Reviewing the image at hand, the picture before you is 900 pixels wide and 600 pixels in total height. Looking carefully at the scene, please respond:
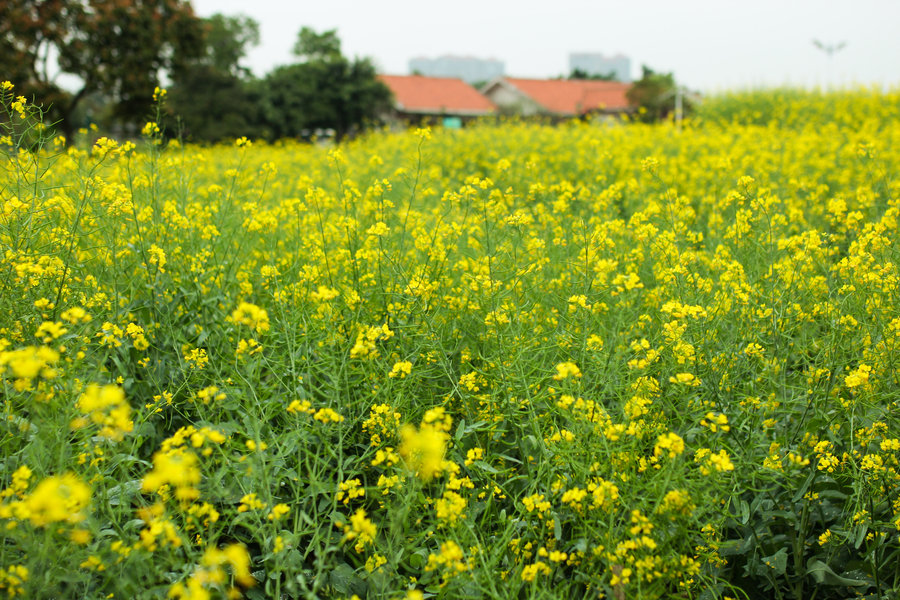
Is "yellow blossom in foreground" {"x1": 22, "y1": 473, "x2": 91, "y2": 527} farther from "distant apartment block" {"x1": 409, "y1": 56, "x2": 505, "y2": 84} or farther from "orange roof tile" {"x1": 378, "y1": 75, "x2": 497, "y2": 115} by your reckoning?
"distant apartment block" {"x1": 409, "y1": 56, "x2": 505, "y2": 84}

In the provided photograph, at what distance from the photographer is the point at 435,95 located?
1511 inches

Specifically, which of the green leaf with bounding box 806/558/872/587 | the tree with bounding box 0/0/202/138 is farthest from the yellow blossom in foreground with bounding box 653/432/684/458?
the tree with bounding box 0/0/202/138

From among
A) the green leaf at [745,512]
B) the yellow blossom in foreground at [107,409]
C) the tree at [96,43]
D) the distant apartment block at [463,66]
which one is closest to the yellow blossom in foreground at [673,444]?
the green leaf at [745,512]

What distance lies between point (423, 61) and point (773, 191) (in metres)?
91.8

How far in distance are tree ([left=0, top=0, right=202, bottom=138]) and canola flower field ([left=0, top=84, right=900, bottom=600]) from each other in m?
17.5

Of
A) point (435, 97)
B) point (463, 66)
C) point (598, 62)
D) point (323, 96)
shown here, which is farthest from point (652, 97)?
point (598, 62)

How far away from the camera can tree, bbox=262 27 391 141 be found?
84.4 ft

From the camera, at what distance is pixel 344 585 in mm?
1802

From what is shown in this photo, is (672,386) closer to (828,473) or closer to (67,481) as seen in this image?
(828,473)

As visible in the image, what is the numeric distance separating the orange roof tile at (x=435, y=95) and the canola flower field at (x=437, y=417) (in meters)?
34.6

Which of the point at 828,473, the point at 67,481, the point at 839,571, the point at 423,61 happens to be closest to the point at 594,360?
the point at 828,473

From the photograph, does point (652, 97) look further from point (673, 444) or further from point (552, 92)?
point (673, 444)

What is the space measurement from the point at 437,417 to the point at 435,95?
128 ft

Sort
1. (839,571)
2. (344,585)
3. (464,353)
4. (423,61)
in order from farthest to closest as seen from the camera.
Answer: (423,61) → (464,353) → (839,571) → (344,585)
